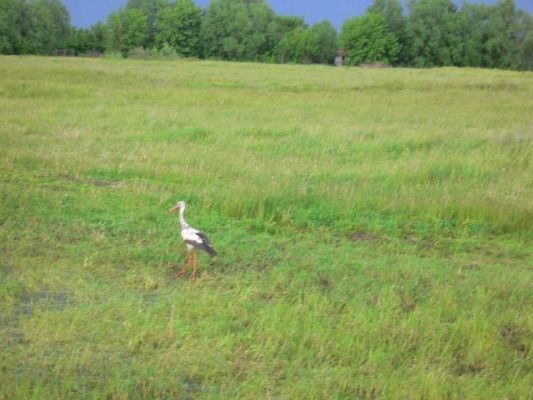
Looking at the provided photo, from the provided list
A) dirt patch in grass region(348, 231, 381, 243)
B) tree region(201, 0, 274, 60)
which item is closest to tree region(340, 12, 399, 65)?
tree region(201, 0, 274, 60)

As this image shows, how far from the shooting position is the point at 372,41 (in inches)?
3036

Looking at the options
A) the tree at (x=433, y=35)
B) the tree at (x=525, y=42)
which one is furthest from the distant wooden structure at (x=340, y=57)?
the tree at (x=525, y=42)

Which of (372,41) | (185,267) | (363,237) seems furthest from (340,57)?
(185,267)

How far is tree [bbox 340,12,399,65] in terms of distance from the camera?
76.7 m

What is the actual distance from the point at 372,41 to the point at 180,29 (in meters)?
23.4

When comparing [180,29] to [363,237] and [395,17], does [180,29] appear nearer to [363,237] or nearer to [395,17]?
[395,17]

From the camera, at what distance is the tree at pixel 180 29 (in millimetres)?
80100

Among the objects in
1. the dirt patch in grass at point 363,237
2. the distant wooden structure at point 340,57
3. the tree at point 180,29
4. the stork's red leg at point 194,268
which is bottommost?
the dirt patch in grass at point 363,237

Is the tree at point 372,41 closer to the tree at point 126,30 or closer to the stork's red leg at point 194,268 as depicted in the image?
the tree at point 126,30

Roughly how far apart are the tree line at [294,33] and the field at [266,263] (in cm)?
5737

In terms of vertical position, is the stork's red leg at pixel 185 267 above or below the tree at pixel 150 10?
below

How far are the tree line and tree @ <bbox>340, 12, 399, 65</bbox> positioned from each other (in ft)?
0.38

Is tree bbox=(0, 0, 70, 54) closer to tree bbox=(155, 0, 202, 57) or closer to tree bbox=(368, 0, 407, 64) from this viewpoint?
tree bbox=(155, 0, 202, 57)

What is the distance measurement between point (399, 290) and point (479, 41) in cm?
7493
